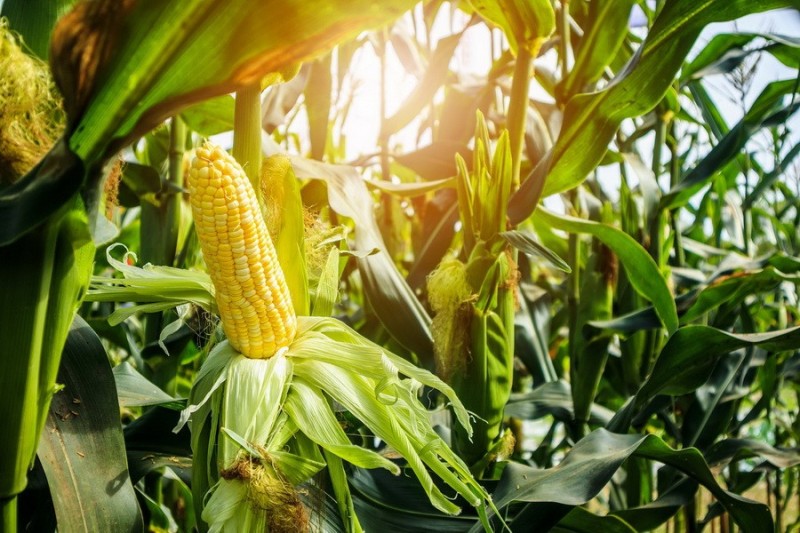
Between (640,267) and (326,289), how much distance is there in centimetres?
55

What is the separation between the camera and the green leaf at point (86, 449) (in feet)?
2.12

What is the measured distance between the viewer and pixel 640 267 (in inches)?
44.2

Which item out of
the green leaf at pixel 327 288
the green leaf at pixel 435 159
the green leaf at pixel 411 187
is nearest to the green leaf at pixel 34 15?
the green leaf at pixel 327 288

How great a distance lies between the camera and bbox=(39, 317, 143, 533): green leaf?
0.65 metres

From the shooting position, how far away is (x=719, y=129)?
1617mm

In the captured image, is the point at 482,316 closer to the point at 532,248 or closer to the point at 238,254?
the point at 532,248

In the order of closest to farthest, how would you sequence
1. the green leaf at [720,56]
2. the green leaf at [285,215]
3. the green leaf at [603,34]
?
the green leaf at [285,215], the green leaf at [603,34], the green leaf at [720,56]

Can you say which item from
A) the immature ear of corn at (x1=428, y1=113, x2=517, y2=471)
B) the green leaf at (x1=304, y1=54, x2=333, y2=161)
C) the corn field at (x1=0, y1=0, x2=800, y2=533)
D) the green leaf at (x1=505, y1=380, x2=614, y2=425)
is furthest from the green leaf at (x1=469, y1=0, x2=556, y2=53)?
the green leaf at (x1=505, y1=380, x2=614, y2=425)

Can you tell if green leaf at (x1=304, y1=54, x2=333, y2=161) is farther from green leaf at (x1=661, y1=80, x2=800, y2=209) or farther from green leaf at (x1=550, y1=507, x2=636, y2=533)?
green leaf at (x1=550, y1=507, x2=636, y2=533)

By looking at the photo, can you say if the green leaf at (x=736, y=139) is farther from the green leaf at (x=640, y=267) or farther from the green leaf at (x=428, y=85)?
the green leaf at (x=428, y=85)

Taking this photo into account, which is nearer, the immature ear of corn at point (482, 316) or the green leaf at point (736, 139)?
the immature ear of corn at point (482, 316)

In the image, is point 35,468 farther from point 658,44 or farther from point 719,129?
point 719,129

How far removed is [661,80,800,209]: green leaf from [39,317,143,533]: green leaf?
3.46 feet

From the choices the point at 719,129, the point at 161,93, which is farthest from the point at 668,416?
the point at 161,93
